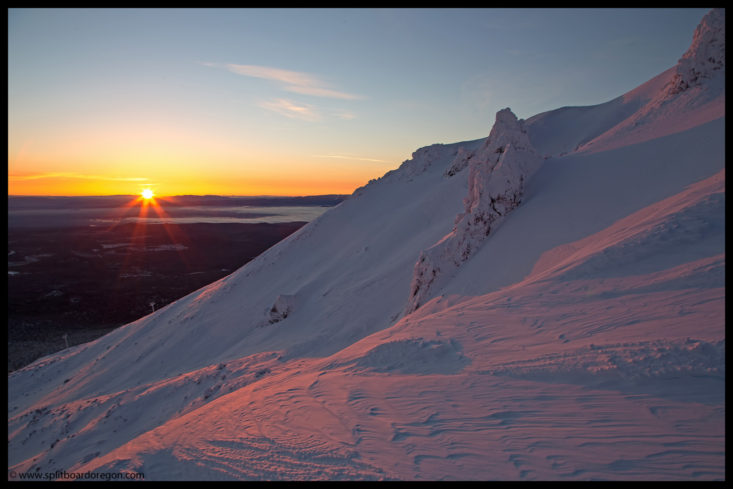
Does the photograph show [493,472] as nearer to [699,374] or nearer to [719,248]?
[699,374]

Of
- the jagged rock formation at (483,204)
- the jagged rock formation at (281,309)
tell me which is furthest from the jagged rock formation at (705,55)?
the jagged rock formation at (281,309)

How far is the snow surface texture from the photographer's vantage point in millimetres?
3903

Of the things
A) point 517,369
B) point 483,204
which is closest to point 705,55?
point 483,204

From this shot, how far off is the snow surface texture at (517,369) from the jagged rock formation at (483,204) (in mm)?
305

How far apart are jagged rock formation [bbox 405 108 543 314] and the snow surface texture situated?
0.31m

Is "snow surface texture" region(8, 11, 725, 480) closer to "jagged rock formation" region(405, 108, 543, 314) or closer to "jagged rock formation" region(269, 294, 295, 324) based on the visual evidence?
"jagged rock formation" region(405, 108, 543, 314)

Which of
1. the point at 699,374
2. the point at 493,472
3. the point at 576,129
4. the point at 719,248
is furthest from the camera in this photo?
the point at 576,129

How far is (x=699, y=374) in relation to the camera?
425cm

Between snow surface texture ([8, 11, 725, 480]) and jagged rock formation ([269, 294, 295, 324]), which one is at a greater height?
snow surface texture ([8, 11, 725, 480])

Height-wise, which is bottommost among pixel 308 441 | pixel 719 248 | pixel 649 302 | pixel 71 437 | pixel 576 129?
pixel 71 437

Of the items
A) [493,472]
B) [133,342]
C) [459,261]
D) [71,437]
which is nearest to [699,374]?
[493,472]

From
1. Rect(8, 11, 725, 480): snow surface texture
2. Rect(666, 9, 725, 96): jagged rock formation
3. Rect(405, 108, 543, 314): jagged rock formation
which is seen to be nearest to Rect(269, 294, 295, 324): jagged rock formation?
Rect(8, 11, 725, 480): snow surface texture

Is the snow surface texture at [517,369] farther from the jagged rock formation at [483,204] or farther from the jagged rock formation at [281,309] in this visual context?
the jagged rock formation at [281,309]

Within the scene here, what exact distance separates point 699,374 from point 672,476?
5.58 feet
